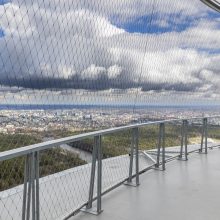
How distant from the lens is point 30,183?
188cm

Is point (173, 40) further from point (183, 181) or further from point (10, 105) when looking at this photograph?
point (10, 105)

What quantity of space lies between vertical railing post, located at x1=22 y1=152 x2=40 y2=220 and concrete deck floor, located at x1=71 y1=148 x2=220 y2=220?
755 mm

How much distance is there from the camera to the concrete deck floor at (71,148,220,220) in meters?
2.76

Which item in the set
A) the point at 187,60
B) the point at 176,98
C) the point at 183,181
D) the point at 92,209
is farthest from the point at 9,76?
the point at 187,60

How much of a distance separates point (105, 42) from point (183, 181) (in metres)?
2.78

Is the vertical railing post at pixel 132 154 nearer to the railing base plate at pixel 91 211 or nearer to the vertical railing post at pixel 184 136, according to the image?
the railing base plate at pixel 91 211

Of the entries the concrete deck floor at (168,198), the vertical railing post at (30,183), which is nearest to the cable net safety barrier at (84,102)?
the vertical railing post at (30,183)

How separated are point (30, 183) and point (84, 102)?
120 inches

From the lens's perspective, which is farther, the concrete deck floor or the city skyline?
the city skyline

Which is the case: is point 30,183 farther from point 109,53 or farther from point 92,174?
point 109,53

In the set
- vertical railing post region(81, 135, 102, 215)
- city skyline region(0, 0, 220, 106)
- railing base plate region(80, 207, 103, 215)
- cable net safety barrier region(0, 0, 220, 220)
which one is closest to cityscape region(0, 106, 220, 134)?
cable net safety barrier region(0, 0, 220, 220)

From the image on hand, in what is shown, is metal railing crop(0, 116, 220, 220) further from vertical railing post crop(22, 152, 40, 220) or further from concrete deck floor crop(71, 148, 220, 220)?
concrete deck floor crop(71, 148, 220, 220)

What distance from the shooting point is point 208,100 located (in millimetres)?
8352

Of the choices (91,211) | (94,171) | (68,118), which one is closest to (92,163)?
(94,171)
